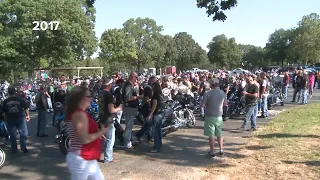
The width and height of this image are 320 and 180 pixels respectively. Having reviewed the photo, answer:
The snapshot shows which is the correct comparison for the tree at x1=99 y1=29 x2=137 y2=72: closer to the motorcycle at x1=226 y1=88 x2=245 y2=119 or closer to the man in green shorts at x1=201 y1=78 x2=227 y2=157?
the motorcycle at x1=226 y1=88 x2=245 y2=119

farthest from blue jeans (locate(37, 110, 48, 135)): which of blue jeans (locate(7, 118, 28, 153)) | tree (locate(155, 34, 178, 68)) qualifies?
tree (locate(155, 34, 178, 68))

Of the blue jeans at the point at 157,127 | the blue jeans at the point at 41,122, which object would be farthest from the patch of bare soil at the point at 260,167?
the blue jeans at the point at 41,122

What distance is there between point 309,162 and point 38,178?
203 inches

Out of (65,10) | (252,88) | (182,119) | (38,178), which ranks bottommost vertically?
(38,178)

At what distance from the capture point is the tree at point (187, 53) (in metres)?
82.6

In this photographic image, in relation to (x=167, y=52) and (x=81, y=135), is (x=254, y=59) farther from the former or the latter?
(x=81, y=135)

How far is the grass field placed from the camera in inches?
235

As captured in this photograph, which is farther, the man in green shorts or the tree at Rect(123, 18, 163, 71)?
the tree at Rect(123, 18, 163, 71)

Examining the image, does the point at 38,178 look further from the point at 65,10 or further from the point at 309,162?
the point at 65,10

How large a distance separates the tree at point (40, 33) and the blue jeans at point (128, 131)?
31.2 m

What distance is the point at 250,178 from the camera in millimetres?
5773

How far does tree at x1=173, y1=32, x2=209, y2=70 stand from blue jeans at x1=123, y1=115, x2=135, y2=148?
7523 centimetres

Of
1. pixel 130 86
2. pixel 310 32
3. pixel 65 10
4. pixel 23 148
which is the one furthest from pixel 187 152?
pixel 310 32

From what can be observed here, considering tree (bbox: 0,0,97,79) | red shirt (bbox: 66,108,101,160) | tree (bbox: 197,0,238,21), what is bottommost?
red shirt (bbox: 66,108,101,160)
